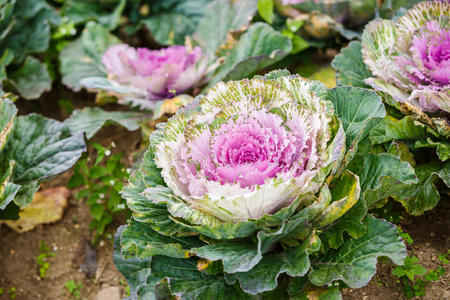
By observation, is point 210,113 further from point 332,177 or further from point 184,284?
point 184,284

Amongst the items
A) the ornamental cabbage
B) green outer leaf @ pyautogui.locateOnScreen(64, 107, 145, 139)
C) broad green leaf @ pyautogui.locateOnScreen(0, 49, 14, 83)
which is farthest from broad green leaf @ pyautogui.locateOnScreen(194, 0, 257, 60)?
broad green leaf @ pyautogui.locateOnScreen(0, 49, 14, 83)

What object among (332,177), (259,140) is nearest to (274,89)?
(259,140)

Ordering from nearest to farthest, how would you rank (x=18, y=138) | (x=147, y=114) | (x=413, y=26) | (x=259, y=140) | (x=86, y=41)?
(x=259, y=140)
(x=413, y=26)
(x=18, y=138)
(x=147, y=114)
(x=86, y=41)

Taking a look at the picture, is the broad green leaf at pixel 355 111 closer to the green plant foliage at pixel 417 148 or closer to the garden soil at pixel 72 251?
the green plant foliage at pixel 417 148

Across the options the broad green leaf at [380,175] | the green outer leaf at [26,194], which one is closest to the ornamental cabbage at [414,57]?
the broad green leaf at [380,175]

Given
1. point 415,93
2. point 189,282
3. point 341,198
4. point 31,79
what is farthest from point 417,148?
point 31,79
